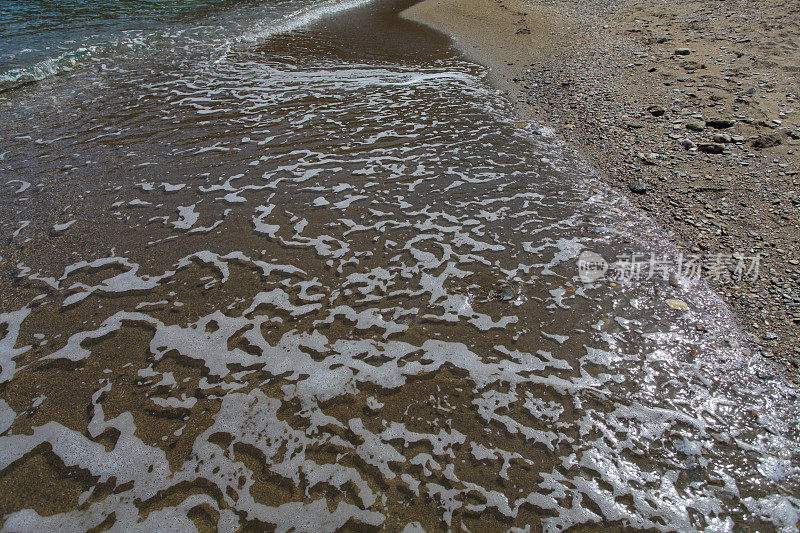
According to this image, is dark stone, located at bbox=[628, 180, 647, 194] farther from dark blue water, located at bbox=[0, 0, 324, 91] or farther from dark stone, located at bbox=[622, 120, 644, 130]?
dark blue water, located at bbox=[0, 0, 324, 91]

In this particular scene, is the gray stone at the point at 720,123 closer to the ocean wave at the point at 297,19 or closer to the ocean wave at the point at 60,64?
the ocean wave at the point at 297,19

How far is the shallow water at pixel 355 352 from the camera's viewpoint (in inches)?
117

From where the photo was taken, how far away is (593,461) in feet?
10.4

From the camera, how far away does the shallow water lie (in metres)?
2.97

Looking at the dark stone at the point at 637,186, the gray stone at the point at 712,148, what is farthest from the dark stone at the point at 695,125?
the dark stone at the point at 637,186

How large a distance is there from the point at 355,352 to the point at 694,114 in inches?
280

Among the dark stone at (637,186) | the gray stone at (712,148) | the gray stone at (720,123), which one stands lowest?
the dark stone at (637,186)

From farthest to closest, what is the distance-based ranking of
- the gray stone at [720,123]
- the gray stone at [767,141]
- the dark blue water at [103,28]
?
the dark blue water at [103,28] → the gray stone at [720,123] → the gray stone at [767,141]

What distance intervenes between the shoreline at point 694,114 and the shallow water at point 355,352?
1.58 feet

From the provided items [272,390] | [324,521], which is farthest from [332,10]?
[324,521]

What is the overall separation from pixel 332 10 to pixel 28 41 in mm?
10089

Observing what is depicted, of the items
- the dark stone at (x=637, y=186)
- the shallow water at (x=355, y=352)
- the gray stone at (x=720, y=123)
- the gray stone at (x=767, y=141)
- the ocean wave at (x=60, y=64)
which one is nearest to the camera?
the shallow water at (x=355, y=352)

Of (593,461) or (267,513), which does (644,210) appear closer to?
(593,461)

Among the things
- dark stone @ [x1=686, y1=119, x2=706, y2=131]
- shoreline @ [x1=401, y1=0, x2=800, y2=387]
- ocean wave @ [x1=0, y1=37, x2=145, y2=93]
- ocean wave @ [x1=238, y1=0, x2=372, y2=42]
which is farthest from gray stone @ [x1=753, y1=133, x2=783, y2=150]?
ocean wave @ [x1=0, y1=37, x2=145, y2=93]
